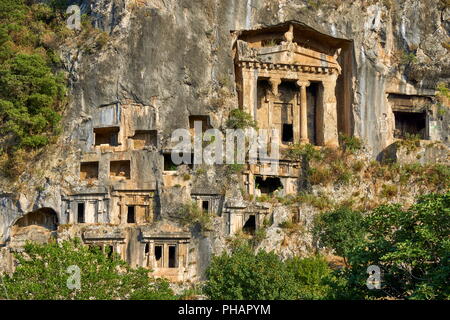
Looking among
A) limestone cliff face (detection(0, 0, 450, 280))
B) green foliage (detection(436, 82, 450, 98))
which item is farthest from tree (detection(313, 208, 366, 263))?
green foliage (detection(436, 82, 450, 98))

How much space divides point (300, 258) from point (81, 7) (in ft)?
61.9

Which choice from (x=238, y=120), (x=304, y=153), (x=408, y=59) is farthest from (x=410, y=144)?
(x=238, y=120)

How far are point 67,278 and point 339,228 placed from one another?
1416 centimetres

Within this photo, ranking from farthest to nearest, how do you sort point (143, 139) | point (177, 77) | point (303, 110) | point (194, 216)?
point (303, 110)
point (143, 139)
point (177, 77)
point (194, 216)

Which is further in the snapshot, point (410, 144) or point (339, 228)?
point (410, 144)

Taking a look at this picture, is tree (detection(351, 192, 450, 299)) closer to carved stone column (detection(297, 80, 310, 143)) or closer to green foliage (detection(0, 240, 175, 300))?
green foliage (detection(0, 240, 175, 300))

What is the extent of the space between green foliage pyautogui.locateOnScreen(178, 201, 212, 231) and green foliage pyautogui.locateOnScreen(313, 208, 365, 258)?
16.1ft

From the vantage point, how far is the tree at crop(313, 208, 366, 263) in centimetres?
4288

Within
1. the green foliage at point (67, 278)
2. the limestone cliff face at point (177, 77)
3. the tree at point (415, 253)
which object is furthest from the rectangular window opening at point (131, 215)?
the tree at point (415, 253)

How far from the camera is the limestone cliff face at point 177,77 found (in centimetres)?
4722

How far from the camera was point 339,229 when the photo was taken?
1713 inches

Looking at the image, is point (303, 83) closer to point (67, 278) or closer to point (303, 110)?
point (303, 110)

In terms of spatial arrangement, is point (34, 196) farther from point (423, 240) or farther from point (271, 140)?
point (423, 240)

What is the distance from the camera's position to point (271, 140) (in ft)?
165
